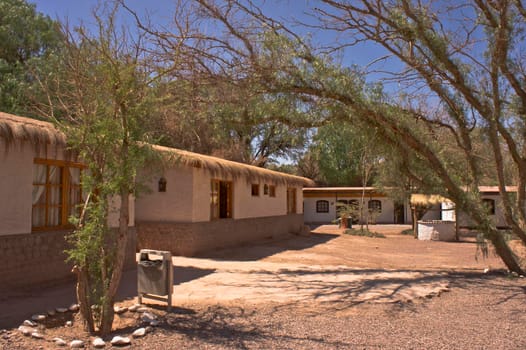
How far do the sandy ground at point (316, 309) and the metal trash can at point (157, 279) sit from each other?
0.20 m

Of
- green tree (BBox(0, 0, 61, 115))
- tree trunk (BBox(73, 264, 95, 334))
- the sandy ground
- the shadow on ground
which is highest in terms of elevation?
green tree (BBox(0, 0, 61, 115))

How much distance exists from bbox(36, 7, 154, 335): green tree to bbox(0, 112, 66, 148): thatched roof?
1875 mm

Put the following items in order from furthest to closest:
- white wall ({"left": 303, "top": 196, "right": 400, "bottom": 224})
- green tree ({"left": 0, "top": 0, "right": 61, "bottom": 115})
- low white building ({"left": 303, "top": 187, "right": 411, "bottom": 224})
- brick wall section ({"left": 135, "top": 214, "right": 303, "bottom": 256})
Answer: white wall ({"left": 303, "top": 196, "right": 400, "bottom": 224}) < low white building ({"left": 303, "top": 187, "right": 411, "bottom": 224}) < green tree ({"left": 0, "top": 0, "right": 61, "bottom": 115}) < brick wall section ({"left": 135, "top": 214, "right": 303, "bottom": 256})

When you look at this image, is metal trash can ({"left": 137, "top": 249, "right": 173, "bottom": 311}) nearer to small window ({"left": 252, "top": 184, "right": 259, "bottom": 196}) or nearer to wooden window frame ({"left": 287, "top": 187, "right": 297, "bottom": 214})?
small window ({"left": 252, "top": 184, "right": 259, "bottom": 196})

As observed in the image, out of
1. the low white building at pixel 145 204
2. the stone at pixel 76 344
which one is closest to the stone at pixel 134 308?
the low white building at pixel 145 204

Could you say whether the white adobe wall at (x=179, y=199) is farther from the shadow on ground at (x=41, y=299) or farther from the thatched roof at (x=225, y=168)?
the shadow on ground at (x=41, y=299)

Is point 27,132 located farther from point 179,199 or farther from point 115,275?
point 179,199

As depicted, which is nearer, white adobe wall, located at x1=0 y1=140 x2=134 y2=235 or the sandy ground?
the sandy ground

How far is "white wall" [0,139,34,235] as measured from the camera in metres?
7.09

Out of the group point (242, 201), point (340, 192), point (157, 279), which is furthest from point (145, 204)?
point (340, 192)

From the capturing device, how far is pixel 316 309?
6.60 metres

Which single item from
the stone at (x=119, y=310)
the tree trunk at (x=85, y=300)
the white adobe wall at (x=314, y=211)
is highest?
the white adobe wall at (x=314, y=211)

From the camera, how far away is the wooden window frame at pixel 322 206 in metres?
33.6

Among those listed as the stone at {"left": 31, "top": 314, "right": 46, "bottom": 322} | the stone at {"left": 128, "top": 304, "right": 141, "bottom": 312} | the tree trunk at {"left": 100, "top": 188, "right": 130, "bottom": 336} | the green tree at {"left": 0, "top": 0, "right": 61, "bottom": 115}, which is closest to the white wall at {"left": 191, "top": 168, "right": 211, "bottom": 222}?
the stone at {"left": 128, "top": 304, "right": 141, "bottom": 312}
